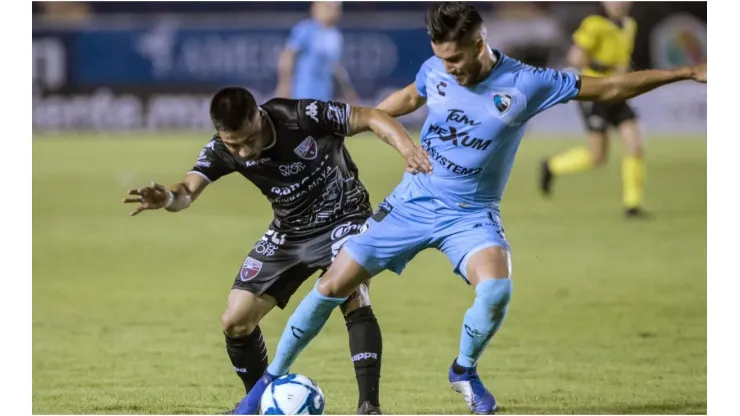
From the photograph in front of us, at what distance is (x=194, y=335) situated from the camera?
7402mm

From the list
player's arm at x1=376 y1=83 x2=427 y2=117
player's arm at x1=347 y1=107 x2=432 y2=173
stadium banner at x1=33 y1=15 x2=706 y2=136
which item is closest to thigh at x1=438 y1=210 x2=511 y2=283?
player's arm at x1=347 y1=107 x2=432 y2=173

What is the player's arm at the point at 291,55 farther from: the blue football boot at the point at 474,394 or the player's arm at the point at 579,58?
the blue football boot at the point at 474,394

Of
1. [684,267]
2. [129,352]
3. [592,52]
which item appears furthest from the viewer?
[592,52]

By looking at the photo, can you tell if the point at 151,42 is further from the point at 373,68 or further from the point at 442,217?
the point at 442,217

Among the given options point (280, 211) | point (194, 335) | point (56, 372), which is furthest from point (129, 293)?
point (280, 211)

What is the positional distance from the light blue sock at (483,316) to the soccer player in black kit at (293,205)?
0.40m

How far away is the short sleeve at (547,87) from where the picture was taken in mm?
5109

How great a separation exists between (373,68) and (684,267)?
13.1 metres

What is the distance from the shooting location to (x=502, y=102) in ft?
16.9

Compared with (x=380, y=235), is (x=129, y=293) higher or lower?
lower

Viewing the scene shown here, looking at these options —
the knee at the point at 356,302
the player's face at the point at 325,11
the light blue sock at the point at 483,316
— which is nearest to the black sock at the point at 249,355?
the knee at the point at 356,302

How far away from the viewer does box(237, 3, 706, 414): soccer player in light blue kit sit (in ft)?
16.5

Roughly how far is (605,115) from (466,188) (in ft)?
25.1

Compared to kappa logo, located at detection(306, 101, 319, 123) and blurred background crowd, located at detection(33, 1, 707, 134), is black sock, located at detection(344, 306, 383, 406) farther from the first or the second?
blurred background crowd, located at detection(33, 1, 707, 134)
